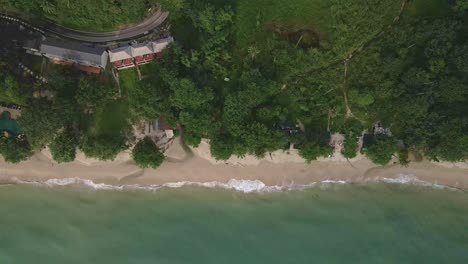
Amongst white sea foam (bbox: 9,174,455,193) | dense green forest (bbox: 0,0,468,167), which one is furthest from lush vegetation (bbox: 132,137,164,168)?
white sea foam (bbox: 9,174,455,193)

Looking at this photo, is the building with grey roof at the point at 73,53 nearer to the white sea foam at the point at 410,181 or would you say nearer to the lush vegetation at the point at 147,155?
the lush vegetation at the point at 147,155

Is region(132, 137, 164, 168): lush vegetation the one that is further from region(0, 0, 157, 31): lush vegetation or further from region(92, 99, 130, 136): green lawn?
region(0, 0, 157, 31): lush vegetation

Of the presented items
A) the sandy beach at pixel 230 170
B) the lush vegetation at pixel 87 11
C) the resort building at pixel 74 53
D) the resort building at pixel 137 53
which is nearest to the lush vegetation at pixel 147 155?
the sandy beach at pixel 230 170

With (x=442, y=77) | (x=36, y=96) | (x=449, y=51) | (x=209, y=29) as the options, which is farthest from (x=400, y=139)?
(x=36, y=96)

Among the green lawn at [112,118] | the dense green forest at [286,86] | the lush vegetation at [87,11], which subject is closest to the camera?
the dense green forest at [286,86]

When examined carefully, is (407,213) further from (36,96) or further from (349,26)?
(36,96)

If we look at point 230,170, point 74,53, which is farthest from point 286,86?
point 74,53

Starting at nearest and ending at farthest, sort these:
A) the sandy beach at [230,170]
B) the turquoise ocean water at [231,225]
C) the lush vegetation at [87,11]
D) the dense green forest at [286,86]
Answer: the dense green forest at [286,86], the lush vegetation at [87,11], the turquoise ocean water at [231,225], the sandy beach at [230,170]
